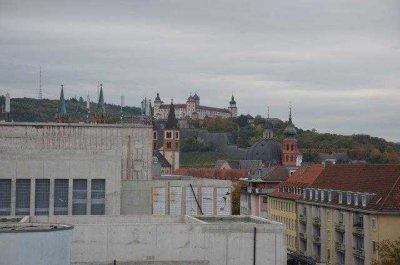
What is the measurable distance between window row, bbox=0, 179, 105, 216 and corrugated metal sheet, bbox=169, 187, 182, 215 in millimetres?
6918

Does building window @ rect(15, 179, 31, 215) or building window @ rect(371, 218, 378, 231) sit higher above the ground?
building window @ rect(15, 179, 31, 215)

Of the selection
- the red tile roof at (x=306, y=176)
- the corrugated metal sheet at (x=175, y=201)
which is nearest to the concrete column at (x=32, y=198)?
the corrugated metal sheet at (x=175, y=201)

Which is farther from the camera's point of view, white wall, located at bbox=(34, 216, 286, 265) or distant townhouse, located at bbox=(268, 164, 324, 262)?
distant townhouse, located at bbox=(268, 164, 324, 262)

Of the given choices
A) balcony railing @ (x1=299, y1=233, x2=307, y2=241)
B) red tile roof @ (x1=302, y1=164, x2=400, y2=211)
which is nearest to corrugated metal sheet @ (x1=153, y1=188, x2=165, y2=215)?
red tile roof @ (x1=302, y1=164, x2=400, y2=211)

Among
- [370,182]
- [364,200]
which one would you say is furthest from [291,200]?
[364,200]

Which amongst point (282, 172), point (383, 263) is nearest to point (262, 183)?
point (282, 172)

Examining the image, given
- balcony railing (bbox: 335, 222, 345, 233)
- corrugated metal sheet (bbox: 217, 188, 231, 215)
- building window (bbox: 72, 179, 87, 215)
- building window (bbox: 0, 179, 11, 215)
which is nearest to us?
building window (bbox: 0, 179, 11, 215)

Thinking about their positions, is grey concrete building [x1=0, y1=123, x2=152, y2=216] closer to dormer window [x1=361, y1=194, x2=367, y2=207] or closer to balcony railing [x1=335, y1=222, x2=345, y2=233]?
dormer window [x1=361, y1=194, x2=367, y2=207]

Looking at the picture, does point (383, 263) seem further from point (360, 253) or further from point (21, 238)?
point (21, 238)

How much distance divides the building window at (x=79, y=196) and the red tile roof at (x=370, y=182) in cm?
2789

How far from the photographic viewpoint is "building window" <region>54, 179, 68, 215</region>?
172 ft

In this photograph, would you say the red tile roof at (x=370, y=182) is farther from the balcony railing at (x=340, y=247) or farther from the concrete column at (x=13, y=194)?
the concrete column at (x=13, y=194)

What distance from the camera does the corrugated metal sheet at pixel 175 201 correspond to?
58531 mm

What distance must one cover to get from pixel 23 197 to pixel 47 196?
5.37ft
